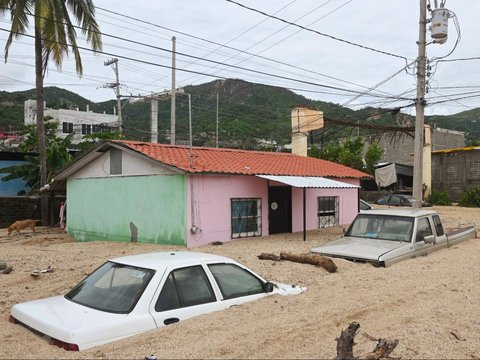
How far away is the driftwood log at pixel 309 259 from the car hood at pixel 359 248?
1.99ft

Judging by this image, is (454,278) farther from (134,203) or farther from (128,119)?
(128,119)

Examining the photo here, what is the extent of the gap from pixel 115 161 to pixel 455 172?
2735cm

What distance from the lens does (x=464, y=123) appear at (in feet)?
288

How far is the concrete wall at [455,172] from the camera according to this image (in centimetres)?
3409

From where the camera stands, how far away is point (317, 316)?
5.74m

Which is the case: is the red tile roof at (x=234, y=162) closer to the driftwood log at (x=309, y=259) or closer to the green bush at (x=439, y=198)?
the driftwood log at (x=309, y=259)

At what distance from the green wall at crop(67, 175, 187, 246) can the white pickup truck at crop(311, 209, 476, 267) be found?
5.33 m

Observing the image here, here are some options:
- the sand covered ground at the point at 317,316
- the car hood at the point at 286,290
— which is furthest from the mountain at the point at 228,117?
the car hood at the point at 286,290

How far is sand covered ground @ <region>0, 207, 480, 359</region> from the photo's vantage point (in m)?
4.52

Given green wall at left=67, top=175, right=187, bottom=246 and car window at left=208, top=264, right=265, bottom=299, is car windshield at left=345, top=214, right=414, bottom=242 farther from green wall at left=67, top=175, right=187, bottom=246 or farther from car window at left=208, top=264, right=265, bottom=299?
car window at left=208, top=264, right=265, bottom=299

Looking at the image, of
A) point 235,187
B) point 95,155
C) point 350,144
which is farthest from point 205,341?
point 350,144

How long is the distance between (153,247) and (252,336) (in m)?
9.81

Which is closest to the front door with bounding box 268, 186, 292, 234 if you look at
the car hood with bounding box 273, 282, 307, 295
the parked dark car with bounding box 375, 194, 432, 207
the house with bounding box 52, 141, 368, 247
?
the house with bounding box 52, 141, 368, 247

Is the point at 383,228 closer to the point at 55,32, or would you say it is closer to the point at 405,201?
the point at 55,32
